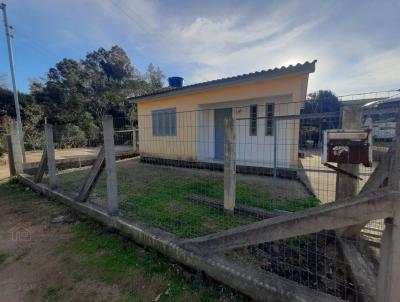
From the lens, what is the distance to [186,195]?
4.59m

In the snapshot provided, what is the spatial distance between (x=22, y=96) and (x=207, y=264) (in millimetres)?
25420

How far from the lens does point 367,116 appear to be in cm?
218

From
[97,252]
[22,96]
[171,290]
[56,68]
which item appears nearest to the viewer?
[171,290]

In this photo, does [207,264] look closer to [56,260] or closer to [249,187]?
[56,260]

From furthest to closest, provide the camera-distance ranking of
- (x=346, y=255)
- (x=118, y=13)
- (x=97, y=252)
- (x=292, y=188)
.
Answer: (x=118, y=13) → (x=292, y=188) → (x=97, y=252) → (x=346, y=255)

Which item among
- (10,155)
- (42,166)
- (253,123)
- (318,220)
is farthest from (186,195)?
(10,155)

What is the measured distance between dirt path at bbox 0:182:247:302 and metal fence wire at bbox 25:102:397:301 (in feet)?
1.77

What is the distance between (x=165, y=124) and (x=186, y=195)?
5375mm

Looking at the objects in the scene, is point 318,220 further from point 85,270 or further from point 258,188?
point 258,188

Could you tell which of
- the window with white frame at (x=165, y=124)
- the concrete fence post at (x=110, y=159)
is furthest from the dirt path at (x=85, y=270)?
the window with white frame at (x=165, y=124)

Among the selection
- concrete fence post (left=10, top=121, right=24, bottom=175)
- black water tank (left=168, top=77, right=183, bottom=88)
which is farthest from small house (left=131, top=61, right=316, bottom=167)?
concrete fence post (left=10, top=121, right=24, bottom=175)

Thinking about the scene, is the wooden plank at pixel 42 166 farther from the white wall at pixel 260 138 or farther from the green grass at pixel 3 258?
the white wall at pixel 260 138

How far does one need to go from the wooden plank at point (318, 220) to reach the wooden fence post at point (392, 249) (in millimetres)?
62

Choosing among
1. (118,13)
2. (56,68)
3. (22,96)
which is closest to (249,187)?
(118,13)
